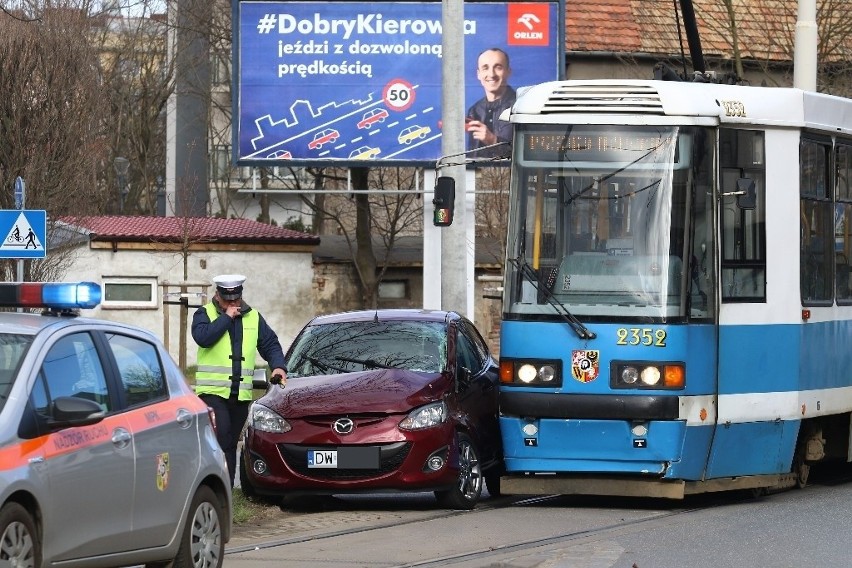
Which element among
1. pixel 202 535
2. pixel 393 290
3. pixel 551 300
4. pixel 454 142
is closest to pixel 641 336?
pixel 551 300

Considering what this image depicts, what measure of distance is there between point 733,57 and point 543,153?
75.4 ft

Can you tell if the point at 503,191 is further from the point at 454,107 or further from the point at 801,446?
the point at 801,446

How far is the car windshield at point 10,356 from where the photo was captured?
26.9 ft

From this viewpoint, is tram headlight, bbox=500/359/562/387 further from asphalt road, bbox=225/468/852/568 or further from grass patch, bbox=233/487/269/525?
grass patch, bbox=233/487/269/525

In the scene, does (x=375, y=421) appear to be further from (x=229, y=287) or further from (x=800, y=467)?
(x=800, y=467)

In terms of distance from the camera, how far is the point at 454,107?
20516 mm

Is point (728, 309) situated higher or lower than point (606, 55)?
lower

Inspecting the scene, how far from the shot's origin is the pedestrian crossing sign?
66.8 ft

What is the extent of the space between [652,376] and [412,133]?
63.2ft

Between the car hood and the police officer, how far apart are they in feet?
1.33

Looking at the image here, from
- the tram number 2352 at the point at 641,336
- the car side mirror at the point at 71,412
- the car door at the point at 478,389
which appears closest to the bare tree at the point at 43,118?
the car door at the point at 478,389

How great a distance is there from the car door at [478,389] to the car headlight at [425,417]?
50cm

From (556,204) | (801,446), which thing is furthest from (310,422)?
(801,446)

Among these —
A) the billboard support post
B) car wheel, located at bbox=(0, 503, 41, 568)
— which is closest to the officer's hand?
car wheel, located at bbox=(0, 503, 41, 568)
